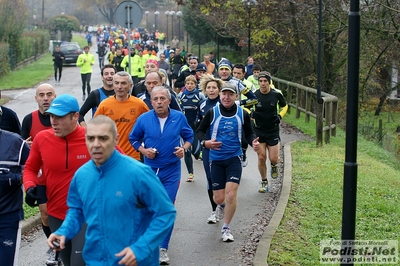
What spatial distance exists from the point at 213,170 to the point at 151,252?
4.52 metres

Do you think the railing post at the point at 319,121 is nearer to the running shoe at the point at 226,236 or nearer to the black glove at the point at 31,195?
the running shoe at the point at 226,236

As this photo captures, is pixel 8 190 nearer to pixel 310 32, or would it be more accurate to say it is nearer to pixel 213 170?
pixel 213 170

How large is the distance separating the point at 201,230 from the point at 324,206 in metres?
2.10

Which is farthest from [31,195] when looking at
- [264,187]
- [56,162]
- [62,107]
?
[264,187]

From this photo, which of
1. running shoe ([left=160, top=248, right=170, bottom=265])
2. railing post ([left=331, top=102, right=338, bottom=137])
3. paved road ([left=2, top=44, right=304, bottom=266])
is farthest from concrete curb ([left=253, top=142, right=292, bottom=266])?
railing post ([left=331, top=102, right=338, bottom=137])

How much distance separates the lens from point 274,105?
1165 cm

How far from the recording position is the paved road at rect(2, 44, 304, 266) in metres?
8.16

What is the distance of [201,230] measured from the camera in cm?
934

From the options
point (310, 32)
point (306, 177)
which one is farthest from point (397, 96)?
point (306, 177)

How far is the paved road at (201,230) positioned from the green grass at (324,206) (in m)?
0.50

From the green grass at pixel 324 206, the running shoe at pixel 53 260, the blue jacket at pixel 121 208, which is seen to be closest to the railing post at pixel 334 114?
the green grass at pixel 324 206

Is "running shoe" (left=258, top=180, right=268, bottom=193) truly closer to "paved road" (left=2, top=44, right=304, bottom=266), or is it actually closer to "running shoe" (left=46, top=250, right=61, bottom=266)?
"paved road" (left=2, top=44, right=304, bottom=266)

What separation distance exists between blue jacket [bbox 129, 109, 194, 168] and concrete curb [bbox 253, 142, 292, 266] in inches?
55.2

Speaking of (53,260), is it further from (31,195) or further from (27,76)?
(27,76)
